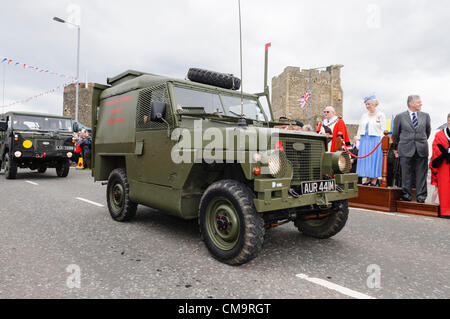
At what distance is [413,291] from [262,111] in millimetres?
3129

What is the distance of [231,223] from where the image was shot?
10.4ft

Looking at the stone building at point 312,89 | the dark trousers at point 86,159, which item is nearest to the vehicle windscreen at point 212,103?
the dark trousers at point 86,159

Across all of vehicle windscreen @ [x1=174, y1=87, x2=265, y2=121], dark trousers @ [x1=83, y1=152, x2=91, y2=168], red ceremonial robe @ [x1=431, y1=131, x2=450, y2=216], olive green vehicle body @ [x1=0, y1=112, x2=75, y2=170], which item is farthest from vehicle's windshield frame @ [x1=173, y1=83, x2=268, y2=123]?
dark trousers @ [x1=83, y1=152, x2=91, y2=168]

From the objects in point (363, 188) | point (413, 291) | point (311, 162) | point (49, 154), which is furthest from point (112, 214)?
point (49, 154)

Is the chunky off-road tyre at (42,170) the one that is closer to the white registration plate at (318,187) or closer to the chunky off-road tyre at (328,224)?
the chunky off-road tyre at (328,224)

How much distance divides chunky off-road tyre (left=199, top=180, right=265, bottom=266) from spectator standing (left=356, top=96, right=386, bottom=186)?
5.01 meters

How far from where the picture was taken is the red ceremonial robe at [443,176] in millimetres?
5777

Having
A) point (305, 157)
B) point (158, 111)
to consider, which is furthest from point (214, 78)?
point (305, 157)

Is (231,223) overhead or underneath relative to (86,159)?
underneath

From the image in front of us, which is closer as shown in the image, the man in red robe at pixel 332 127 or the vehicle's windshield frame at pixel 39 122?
the man in red robe at pixel 332 127

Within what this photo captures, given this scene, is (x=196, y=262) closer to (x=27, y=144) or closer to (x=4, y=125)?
(x=27, y=144)

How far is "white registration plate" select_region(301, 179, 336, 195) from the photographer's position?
3250 mm

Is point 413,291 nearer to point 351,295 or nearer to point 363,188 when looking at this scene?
point 351,295

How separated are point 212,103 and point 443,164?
457cm
